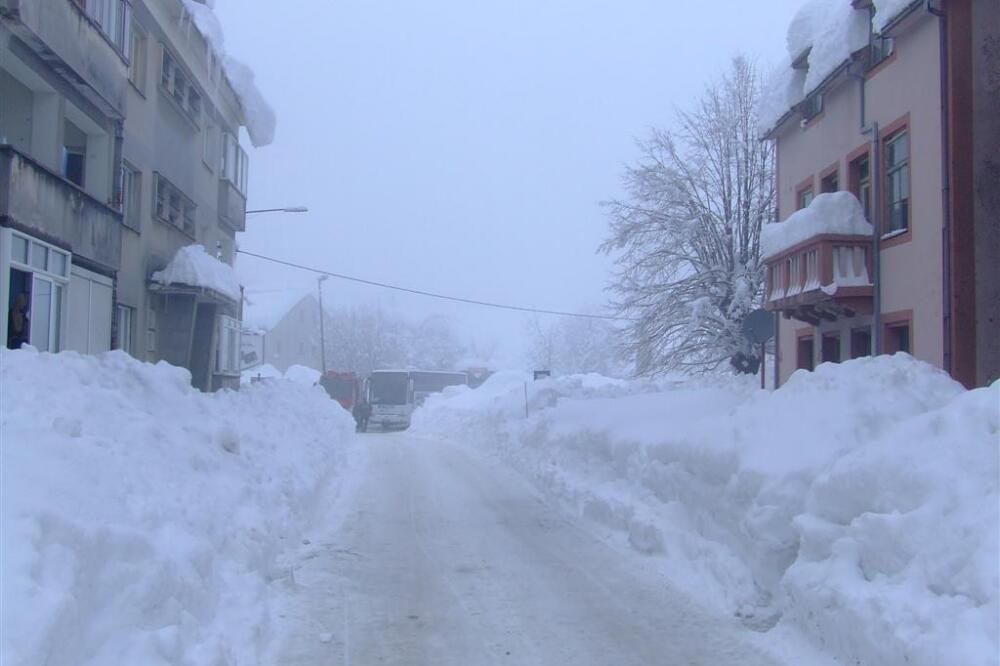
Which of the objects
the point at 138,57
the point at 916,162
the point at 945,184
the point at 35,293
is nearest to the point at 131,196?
the point at 138,57

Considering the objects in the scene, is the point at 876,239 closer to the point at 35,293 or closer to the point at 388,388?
the point at 35,293

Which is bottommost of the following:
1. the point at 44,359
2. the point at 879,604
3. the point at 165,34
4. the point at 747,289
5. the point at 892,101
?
the point at 879,604

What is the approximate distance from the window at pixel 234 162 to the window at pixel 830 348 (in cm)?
1683

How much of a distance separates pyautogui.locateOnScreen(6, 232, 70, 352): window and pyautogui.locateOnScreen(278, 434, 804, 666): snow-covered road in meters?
5.05

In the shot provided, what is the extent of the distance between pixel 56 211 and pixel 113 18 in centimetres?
427

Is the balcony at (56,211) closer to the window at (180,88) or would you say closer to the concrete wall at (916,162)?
the window at (180,88)

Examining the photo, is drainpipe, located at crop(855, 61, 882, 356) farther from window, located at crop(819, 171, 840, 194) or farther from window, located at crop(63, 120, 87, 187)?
window, located at crop(63, 120, 87, 187)

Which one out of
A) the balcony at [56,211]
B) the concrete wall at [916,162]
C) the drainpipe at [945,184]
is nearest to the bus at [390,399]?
the balcony at [56,211]

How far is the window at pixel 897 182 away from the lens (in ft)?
50.1

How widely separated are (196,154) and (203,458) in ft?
50.6

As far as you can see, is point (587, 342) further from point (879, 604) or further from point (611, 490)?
point (879, 604)

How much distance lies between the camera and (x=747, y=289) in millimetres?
27312

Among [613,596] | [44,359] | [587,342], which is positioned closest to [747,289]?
[613,596]

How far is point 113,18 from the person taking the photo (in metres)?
15.7
